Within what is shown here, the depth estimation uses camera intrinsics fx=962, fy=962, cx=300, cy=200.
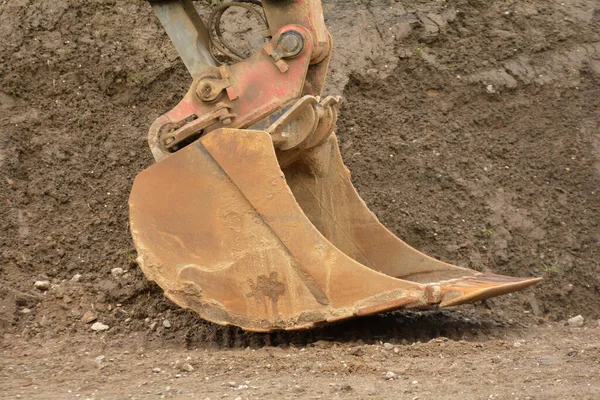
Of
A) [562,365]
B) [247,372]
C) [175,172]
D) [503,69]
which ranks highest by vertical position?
[175,172]

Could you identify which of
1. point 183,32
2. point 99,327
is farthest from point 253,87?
point 99,327

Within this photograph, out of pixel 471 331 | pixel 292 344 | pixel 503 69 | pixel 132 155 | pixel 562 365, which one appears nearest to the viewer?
pixel 562 365

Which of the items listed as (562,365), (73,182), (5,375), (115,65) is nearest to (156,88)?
(115,65)

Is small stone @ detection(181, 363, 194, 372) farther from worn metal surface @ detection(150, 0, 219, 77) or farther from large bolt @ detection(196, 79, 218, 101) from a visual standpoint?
worn metal surface @ detection(150, 0, 219, 77)

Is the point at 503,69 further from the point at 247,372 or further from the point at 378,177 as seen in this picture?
the point at 247,372

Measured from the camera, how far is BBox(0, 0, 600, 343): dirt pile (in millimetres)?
5586

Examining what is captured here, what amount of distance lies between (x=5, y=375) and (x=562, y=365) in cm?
225

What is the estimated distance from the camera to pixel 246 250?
4.15 meters

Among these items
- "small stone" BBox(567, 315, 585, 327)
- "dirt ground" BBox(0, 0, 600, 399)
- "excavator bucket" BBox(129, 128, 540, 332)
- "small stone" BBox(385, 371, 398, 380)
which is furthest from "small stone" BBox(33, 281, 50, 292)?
"small stone" BBox(567, 315, 585, 327)

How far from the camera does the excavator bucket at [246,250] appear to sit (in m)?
4.11

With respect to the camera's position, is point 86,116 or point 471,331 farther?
point 86,116

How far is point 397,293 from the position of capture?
4.09 m

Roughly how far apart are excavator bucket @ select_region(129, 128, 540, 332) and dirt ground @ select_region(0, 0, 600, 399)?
0.67 ft

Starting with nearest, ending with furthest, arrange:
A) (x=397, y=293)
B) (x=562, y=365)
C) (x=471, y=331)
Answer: (x=562, y=365) < (x=397, y=293) < (x=471, y=331)
